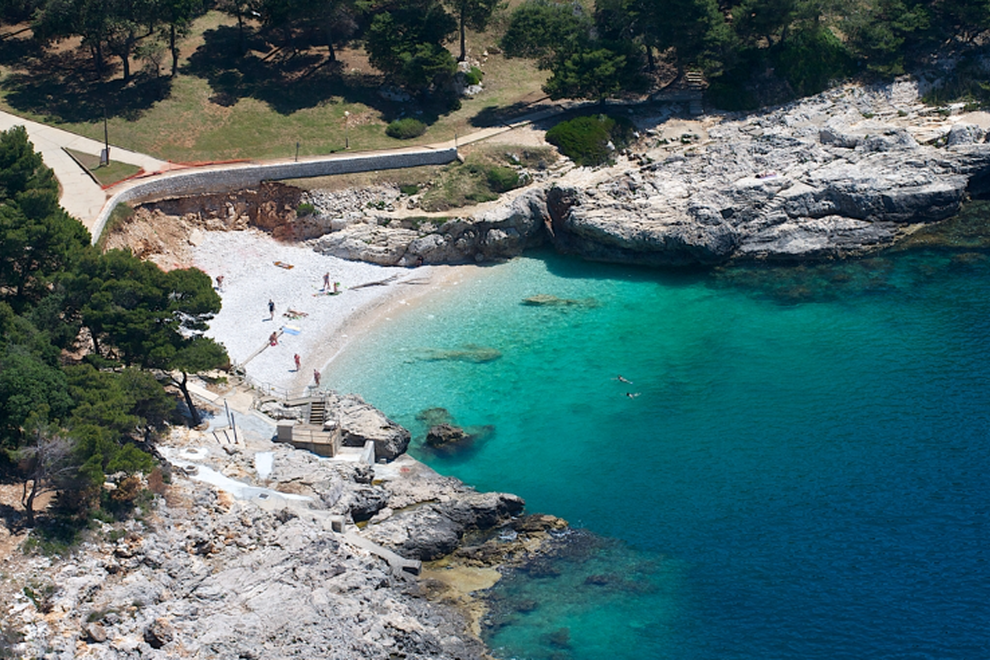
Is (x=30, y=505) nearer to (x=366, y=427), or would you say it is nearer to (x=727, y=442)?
(x=366, y=427)

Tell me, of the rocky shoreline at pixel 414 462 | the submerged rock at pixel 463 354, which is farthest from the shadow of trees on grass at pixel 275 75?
the submerged rock at pixel 463 354

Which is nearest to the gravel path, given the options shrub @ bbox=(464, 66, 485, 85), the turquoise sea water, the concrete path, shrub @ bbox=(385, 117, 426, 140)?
the turquoise sea water

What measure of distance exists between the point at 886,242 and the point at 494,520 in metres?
42.4

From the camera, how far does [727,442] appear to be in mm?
58000

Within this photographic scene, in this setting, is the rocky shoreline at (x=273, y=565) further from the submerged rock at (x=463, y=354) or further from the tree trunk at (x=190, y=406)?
the submerged rock at (x=463, y=354)

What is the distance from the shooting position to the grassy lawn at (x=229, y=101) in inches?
3364

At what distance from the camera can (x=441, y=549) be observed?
167 ft

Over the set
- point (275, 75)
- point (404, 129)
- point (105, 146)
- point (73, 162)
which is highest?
point (275, 75)

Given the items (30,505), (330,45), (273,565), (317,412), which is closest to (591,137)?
(330,45)

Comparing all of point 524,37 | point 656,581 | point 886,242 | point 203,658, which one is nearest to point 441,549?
point 656,581

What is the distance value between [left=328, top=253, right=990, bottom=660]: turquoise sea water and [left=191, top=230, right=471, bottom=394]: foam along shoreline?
2.69 meters

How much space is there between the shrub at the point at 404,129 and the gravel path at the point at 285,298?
49.6 ft

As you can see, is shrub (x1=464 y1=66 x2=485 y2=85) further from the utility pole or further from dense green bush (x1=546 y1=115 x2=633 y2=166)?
the utility pole

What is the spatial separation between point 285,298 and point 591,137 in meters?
30.9
